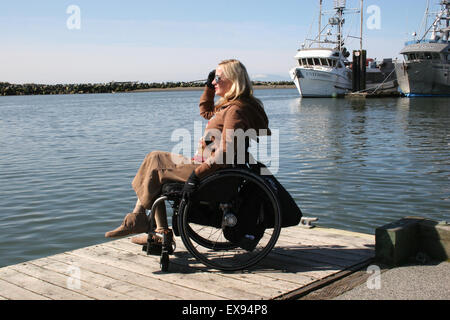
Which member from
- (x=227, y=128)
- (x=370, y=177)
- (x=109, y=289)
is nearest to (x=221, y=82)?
(x=227, y=128)

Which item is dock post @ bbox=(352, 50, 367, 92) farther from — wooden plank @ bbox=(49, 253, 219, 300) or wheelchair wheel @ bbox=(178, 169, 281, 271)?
wooden plank @ bbox=(49, 253, 219, 300)

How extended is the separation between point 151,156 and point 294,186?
19.9 ft

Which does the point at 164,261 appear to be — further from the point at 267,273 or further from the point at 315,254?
the point at 315,254

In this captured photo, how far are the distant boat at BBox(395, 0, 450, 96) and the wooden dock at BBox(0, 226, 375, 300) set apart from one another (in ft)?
166

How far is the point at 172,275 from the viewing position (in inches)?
146

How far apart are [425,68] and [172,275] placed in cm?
5251

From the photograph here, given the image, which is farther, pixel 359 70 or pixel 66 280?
pixel 359 70

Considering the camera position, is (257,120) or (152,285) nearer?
(152,285)

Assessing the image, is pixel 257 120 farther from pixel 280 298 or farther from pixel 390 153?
pixel 390 153

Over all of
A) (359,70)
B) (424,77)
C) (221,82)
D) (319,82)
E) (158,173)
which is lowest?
(158,173)

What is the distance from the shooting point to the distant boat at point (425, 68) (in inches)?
2009

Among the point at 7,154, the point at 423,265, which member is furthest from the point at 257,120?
the point at 7,154

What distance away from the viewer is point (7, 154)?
15.4 m

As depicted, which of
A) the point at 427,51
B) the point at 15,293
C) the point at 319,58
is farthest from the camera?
the point at 319,58
